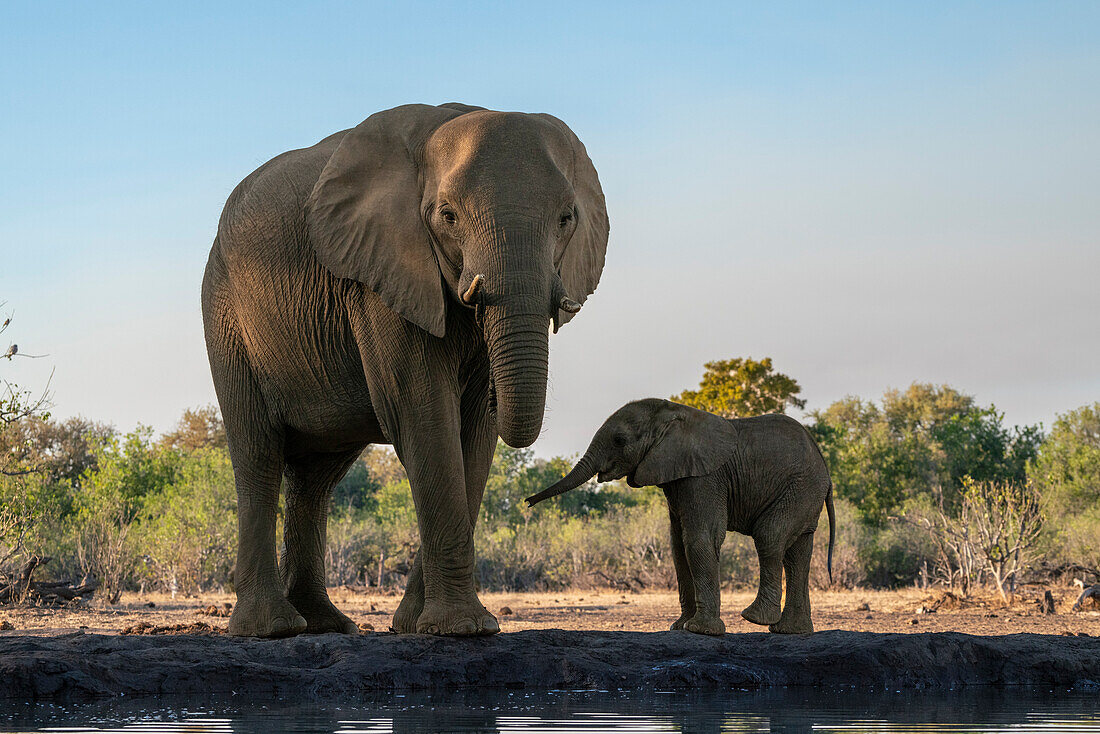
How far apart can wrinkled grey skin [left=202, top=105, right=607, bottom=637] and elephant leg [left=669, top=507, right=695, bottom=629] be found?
2.24m

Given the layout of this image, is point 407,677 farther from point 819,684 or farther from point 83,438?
point 83,438

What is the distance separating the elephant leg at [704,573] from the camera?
9.98 meters

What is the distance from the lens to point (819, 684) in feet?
27.8

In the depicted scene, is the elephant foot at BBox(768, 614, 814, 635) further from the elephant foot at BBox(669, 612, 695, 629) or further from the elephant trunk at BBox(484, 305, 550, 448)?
the elephant trunk at BBox(484, 305, 550, 448)

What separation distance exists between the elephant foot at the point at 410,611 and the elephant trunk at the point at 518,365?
6.53 ft

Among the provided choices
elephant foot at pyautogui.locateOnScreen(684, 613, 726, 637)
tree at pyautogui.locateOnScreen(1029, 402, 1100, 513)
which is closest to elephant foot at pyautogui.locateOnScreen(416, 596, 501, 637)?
elephant foot at pyautogui.locateOnScreen(684, 613, 726, 637)

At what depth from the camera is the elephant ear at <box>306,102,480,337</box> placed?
800cm

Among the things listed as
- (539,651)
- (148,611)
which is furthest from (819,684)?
(148,611)

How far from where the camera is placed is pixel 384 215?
27.0 ft

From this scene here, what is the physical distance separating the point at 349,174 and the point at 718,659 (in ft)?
12.7

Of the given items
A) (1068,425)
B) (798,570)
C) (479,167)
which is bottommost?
(798,570)

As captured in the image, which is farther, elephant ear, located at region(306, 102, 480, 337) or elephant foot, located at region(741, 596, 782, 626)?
elephant foot, located at region(741, 596, 782, 626)

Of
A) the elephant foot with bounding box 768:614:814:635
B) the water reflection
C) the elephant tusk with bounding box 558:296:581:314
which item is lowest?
the water reflection

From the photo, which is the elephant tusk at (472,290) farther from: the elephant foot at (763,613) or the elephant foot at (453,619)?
the elephant foot at (763,613)
